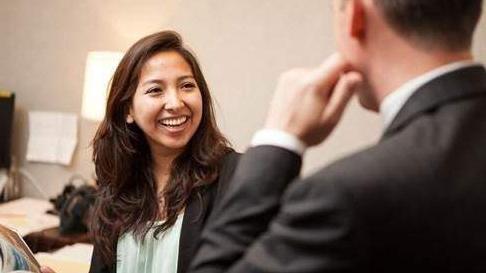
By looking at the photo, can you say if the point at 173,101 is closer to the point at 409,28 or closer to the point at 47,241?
the point at 409,28

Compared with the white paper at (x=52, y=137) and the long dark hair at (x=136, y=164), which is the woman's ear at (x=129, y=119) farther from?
the white paper at (x=52, y=137)

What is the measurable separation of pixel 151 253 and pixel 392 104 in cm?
85

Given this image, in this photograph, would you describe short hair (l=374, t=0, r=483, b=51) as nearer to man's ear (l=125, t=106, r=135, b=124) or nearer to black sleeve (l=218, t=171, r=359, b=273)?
black sleeve (l=218, t=171, r=359, b=273)

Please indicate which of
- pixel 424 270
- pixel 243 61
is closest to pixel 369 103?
pixel 424 270

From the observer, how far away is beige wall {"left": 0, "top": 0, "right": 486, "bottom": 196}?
240cm

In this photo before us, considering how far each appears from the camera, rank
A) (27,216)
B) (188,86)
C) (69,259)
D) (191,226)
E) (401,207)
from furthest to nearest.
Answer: (27,216) < (69,259) < (188,86) < (191,226) < (401,207)

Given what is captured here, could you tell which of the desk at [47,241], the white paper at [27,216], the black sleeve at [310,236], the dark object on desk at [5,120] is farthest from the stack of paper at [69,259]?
the black sleeve at [310,236]

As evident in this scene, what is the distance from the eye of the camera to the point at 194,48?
8.48 ft

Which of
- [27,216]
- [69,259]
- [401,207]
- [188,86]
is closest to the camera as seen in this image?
[401,207]

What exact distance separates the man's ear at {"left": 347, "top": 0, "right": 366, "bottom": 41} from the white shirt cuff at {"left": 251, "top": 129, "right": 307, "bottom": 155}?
0.15 meters

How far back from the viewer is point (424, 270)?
20.5 inches

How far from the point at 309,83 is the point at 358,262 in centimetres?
26

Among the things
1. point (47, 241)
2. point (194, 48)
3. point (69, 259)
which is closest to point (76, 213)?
point (47, 241)

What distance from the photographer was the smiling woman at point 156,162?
4.19 feet
